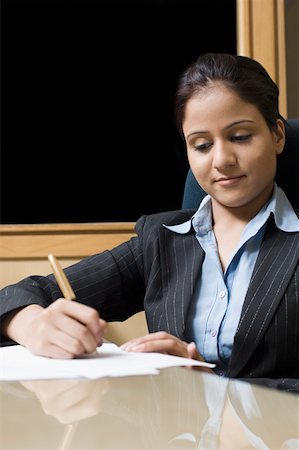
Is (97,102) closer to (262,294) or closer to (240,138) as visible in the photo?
(240,138)

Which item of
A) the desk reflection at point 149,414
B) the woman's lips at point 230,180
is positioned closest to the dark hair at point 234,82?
the woman's lips at point 230,180

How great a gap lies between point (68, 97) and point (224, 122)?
4.21 feet

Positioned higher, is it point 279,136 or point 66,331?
point 279,136

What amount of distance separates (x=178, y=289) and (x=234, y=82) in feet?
1.24

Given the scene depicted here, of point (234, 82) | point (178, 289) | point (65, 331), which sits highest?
point (234, 82)

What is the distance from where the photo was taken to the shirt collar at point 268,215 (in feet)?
4.03

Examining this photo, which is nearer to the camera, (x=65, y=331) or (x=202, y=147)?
(x=65, y=331)

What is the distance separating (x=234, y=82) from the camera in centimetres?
125

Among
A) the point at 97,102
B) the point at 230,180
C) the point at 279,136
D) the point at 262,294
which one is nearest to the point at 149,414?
the point at 262,294

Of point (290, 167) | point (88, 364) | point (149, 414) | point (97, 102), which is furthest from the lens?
point (97, 102)

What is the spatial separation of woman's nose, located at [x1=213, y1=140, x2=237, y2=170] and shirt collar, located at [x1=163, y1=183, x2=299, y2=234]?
0.11 meters

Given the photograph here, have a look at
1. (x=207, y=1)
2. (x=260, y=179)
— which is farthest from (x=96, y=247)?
(x=260, y=179)

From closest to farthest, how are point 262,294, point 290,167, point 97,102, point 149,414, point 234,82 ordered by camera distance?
1. point 149,414
2. point 262,294
3. point 234,82
4. point 290,167
5. point 97,102

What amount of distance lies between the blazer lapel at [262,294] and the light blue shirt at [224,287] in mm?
40
